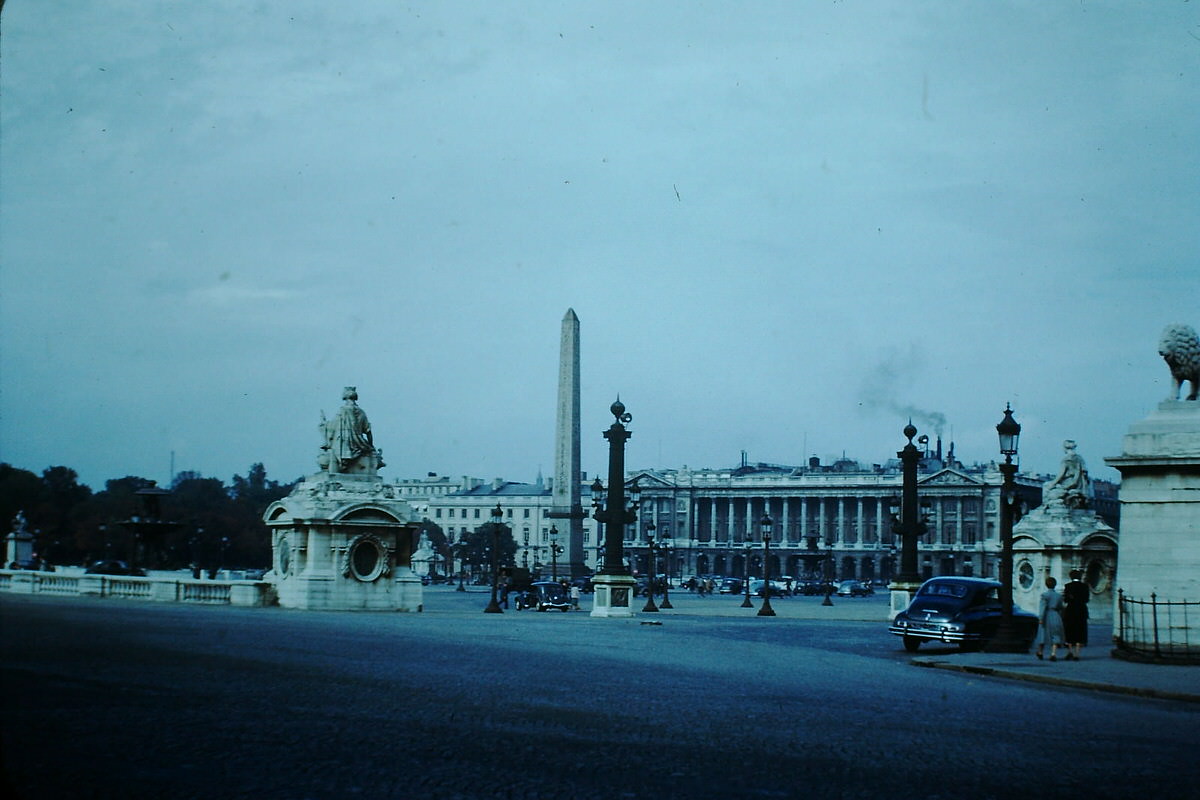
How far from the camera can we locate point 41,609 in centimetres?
920

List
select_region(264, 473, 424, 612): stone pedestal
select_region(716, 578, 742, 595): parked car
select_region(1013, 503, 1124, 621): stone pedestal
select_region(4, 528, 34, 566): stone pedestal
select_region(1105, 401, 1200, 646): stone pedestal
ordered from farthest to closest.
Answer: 1. select_region(716, 578, 742, 595): parked car
2. select_region(4, 528, 34, 566): stone pedestal
3. select_region(1013, 503, 1124, 621): stone pedestal
4. select_region(264, 473, 424, 612): stone pedestal
5. select_region(1105, 401, 1200, 646): stone pedestal

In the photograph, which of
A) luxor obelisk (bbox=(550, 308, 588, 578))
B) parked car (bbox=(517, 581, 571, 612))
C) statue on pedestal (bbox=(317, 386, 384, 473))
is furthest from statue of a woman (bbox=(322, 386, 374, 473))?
luxor obelisk (bbox=(550, 308, 588, 578))

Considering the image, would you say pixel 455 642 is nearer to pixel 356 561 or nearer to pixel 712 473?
pixel 356 561

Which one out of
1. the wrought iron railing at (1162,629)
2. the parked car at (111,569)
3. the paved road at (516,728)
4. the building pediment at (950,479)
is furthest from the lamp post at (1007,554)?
the building pediment at (950,479)

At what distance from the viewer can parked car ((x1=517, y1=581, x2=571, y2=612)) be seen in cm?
5816

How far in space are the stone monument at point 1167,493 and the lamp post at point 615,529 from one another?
21715 mm

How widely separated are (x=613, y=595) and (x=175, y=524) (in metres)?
15.2

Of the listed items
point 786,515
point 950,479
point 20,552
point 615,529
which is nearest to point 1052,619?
point 615,529

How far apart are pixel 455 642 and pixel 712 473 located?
16654 cm

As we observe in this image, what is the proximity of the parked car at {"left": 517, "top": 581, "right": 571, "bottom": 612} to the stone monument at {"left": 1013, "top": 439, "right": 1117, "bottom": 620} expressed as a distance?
17.8 m

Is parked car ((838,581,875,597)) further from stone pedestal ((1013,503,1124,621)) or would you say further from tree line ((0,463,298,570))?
stone pedestal ((1013,503,1124,621))

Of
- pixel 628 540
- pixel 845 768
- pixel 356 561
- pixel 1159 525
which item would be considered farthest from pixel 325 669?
pixel 628 540

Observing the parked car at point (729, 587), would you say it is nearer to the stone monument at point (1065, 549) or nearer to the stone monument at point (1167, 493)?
the stone monument at point (1065, 549)

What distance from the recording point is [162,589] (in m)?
46.8
